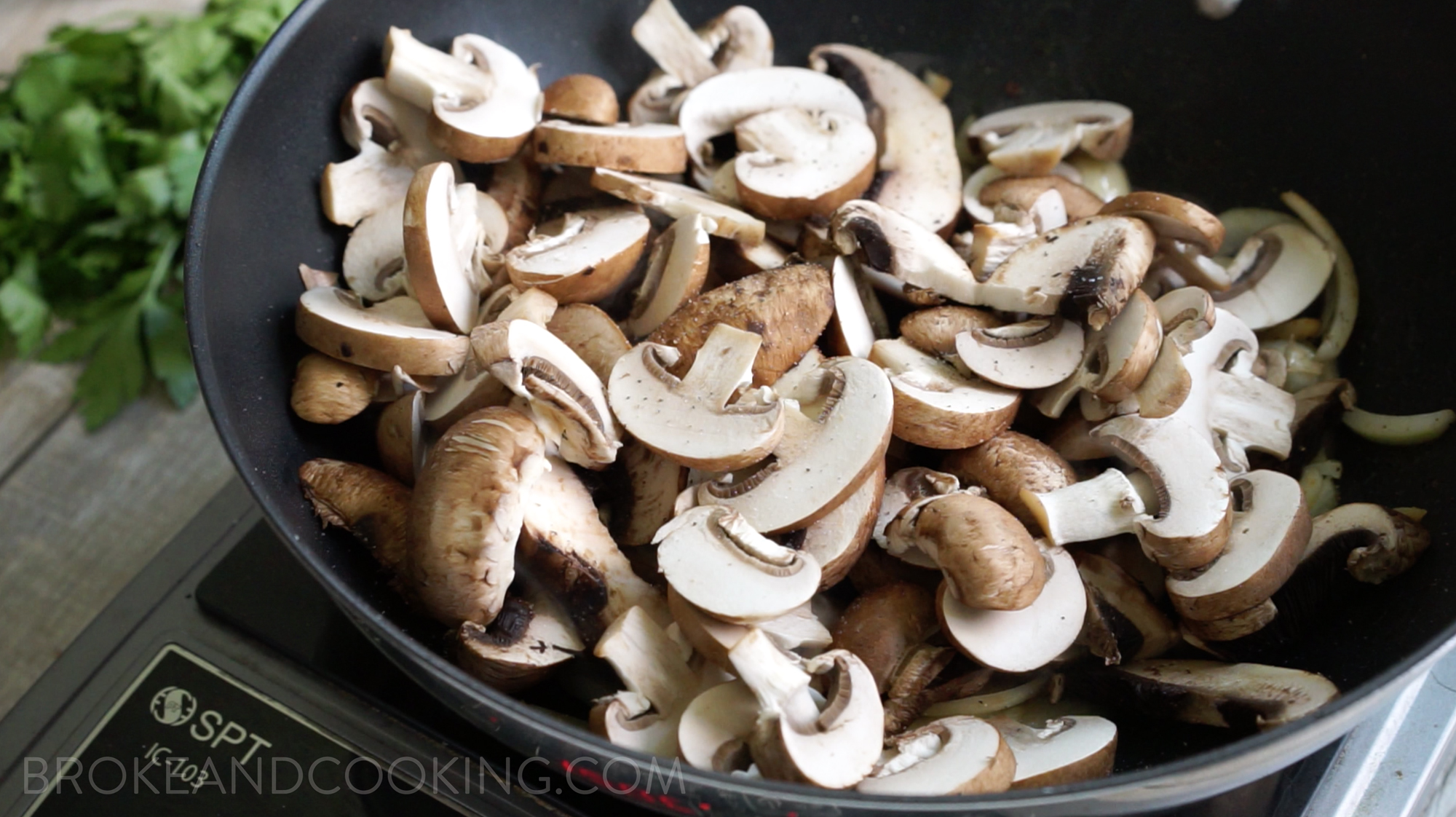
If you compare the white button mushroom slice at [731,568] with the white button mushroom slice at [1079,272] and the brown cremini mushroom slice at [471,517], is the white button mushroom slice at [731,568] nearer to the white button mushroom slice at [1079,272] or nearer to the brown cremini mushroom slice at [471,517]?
the brown cremini mushroom slice at [471,517]

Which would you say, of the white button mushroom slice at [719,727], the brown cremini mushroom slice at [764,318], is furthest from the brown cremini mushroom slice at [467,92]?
the white button mushroom slice at [719,727]

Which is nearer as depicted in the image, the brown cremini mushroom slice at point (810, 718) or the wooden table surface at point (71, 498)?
the brown cremini mushroom slice at point (810, 718)

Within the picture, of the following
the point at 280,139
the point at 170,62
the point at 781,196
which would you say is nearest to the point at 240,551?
the point at 280,139

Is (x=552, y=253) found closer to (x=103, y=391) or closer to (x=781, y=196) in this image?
(x=781, y=196)

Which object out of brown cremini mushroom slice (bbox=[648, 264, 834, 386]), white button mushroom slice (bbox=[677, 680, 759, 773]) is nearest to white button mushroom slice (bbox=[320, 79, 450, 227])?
brown cremini mushroom slice (bbox=[648, 264, 834, 386])

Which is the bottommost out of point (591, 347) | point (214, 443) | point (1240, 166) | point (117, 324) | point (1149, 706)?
point (214, 443)

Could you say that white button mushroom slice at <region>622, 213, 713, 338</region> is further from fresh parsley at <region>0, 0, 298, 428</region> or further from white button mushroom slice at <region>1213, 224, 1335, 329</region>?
fresh parsley at <region>0, 0, 298, 428</region>
